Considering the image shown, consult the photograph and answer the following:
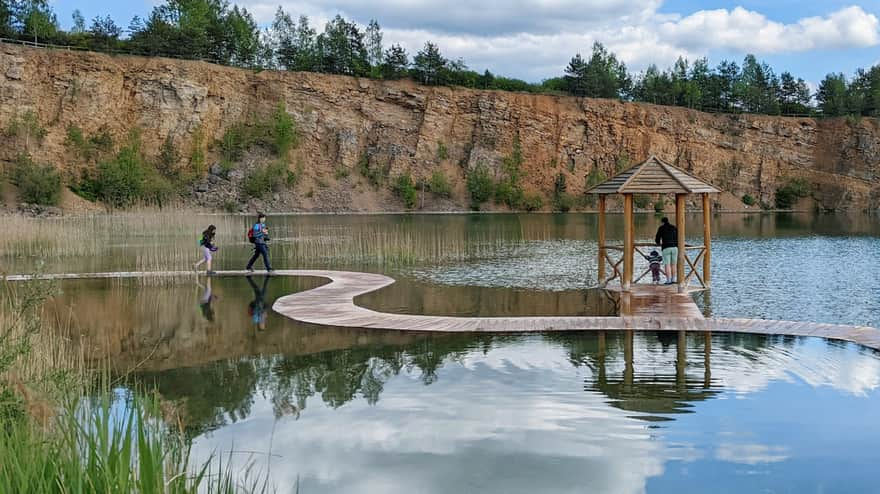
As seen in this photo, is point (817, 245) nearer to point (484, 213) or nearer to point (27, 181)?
point (484, 213)

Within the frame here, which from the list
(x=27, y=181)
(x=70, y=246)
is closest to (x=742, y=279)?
(x=70, y=246)

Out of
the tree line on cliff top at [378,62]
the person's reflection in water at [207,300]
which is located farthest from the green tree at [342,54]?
the person's reflection in water at [207,300]

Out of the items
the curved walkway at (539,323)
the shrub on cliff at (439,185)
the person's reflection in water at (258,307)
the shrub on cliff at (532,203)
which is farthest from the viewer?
the shrub on cliff at (532,203)

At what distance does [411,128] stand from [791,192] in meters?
32.3

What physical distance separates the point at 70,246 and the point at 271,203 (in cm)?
3277

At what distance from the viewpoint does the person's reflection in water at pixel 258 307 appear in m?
13.5

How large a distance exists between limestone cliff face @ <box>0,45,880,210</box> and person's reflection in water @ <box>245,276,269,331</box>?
39504 millimetres

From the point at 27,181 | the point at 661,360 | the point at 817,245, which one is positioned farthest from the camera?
the point at 27,181

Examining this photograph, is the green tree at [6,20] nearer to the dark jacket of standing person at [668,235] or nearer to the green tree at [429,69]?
the green tree at [429,69]

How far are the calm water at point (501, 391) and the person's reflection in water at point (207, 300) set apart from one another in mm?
74

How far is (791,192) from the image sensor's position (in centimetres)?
6856

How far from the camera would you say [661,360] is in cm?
1084

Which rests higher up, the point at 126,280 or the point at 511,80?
the point at 511,80

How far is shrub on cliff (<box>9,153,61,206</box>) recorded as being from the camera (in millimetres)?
45469
